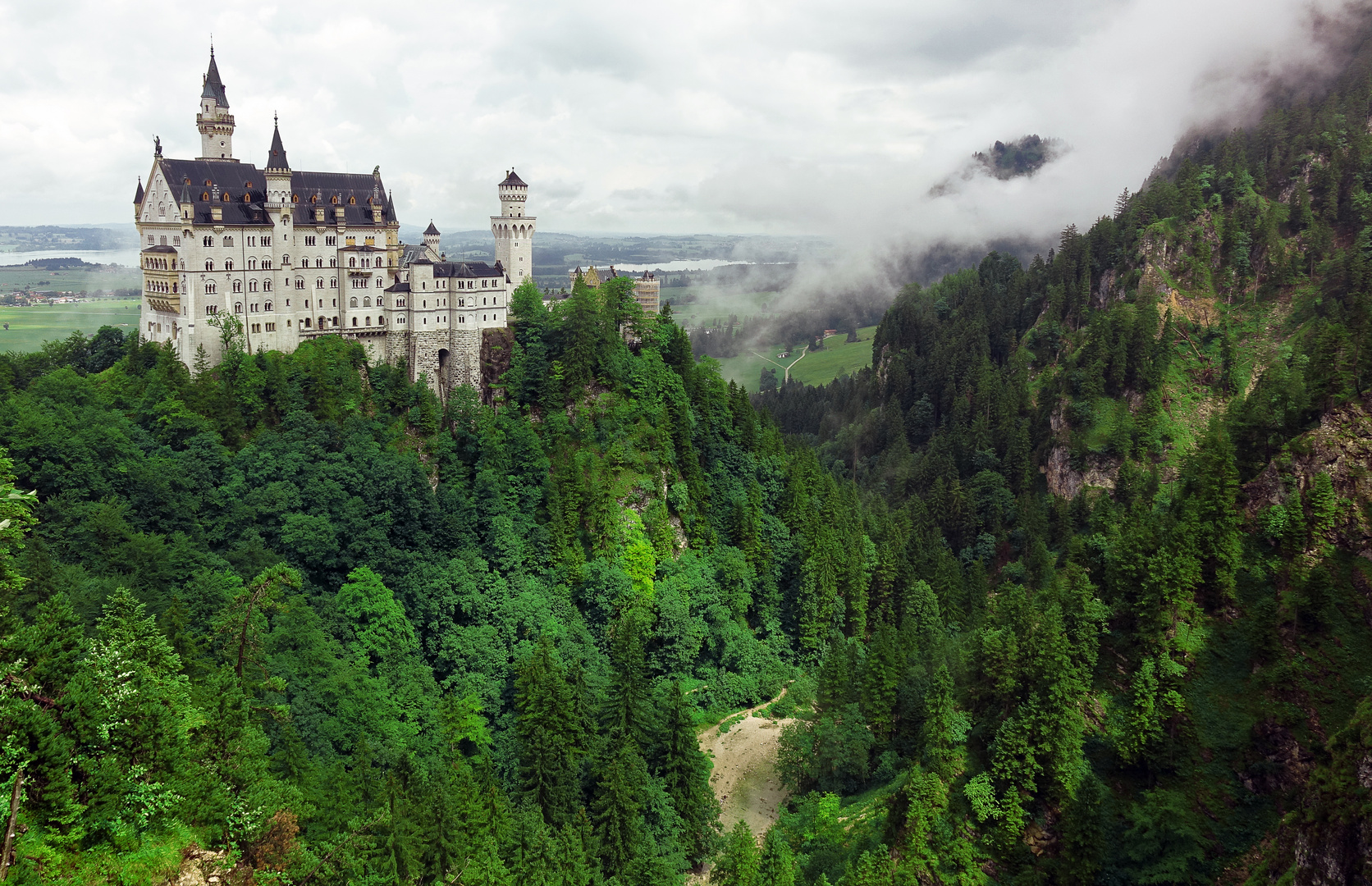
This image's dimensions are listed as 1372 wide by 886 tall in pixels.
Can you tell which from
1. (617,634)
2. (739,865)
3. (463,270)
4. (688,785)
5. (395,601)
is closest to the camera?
(739,865)

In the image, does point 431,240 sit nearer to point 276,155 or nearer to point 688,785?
point 276,155

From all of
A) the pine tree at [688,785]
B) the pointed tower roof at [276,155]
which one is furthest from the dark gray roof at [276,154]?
the pine tree at [688,785]

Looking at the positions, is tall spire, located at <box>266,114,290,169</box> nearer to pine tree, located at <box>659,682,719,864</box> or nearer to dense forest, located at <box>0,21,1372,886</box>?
dense forest, located at <box>0,21,1372,886</box>

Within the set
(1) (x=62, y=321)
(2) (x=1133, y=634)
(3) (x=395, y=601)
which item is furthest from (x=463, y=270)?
(2) (x=1133, y=634)

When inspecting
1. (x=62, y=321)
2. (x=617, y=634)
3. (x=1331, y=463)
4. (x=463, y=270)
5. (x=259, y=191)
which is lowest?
(x=617, y=634)

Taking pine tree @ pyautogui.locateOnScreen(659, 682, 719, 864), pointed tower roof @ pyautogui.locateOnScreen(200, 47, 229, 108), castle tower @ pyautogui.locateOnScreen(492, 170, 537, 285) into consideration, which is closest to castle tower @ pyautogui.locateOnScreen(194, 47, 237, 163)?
pointed tower roof @ pyautogui.locateOnScreen(200, 47, 229, 108)
